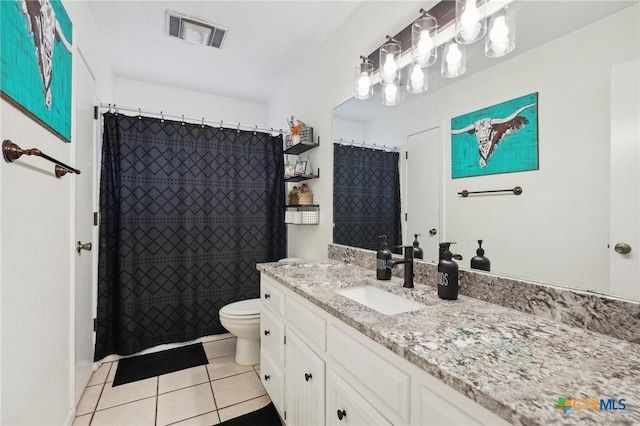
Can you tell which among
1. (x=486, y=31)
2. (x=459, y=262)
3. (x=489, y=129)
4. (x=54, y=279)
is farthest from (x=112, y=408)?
(x=486, y=31)

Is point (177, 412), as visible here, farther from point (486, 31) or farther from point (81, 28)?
point (486, 31)

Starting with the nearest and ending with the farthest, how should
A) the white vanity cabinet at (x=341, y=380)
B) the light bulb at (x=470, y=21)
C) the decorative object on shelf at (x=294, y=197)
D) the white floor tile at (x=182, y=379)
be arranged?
the white vanity cabinet at (x=341, y=380) → the light bulb at (x=470, y=21) → the white floor tile at (x=182, y=379) → the decorative object on shelf at (x=294, y=197)

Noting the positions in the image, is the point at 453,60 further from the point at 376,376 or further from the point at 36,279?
the point at 36,279

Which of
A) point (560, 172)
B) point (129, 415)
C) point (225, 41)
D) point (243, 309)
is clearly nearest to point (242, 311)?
point (243, 309)

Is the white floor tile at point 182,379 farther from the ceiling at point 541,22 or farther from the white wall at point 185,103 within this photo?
the ceiling at point 541,22

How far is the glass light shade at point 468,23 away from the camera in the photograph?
1233mm

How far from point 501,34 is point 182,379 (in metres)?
2.64

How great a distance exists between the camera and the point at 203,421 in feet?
5.35

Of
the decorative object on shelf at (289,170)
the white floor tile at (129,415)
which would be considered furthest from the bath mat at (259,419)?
the decorative object on shelf at (289,170)

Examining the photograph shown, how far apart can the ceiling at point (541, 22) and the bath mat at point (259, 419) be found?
195 centimetres

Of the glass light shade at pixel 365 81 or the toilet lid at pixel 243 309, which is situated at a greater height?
the glass light shade at pixel 365 81

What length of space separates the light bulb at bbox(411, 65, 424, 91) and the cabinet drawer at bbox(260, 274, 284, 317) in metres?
1.29

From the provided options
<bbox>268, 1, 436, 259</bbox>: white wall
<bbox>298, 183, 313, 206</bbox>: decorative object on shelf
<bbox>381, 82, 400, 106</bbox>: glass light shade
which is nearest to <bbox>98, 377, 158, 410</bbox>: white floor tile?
<bbox>268, 1, 436, 259</bbox>: white wall

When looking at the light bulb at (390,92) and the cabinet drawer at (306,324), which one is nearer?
the cabinet drawer at (306,324)
